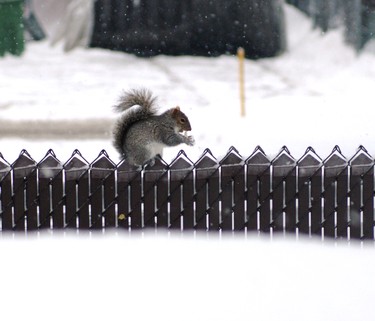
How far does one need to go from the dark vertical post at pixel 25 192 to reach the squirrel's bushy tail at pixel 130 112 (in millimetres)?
804

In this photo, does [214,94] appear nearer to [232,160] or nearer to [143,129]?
[143,129]

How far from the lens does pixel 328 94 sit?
19.0 meters

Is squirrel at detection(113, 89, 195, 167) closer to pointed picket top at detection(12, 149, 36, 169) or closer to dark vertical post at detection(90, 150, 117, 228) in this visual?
dark vertical post at detection(90, 150, 117, 228)

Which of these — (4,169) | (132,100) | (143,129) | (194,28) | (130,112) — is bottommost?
(4,169)

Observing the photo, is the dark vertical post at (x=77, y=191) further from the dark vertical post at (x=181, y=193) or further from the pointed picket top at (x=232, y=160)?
the pointed picket top at (x=232, y=160)

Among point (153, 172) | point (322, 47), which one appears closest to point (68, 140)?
point (153, 172)

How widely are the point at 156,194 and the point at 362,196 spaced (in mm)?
1833

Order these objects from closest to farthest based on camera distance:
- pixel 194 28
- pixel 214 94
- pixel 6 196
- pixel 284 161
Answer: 1. pixel 284 161
2. pixel 6 196
3. pixel 214 94
4. pixel 194 28

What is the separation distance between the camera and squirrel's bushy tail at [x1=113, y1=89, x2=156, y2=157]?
9039mm

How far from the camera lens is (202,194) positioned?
8.88 m

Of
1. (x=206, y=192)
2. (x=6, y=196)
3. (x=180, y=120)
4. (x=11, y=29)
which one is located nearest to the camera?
(x=206, y=192)

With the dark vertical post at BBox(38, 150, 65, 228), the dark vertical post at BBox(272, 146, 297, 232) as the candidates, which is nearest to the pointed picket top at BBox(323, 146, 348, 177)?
the dark vertical post at BBox(272, 146, 297, 232)

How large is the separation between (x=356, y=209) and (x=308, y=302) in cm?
208

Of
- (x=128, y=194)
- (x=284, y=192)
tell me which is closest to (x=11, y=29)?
(x=128, y=194)
